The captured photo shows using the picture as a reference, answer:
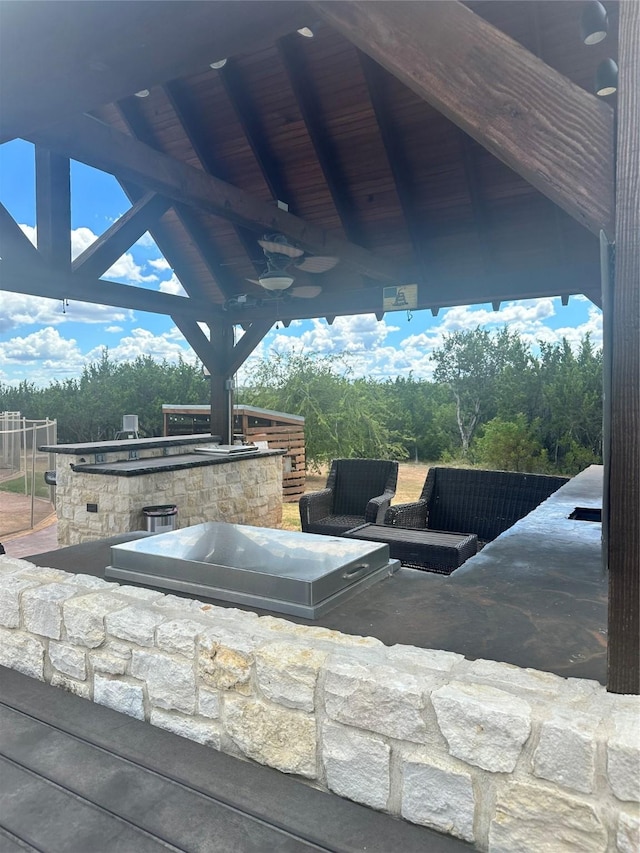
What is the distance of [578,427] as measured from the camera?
35.8 ft

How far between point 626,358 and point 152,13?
64.3 inches

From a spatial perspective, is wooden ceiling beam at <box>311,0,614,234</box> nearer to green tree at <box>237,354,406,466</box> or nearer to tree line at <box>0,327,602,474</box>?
tree line at <box>0,327,602,474</box>

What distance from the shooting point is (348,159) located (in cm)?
489

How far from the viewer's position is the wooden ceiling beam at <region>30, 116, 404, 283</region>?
319 centimetres

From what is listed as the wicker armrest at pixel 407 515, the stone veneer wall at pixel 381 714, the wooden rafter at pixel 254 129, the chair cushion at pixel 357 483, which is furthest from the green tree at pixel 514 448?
the stone veneer wall at pixel 381 714

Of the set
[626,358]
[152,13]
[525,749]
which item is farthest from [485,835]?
[152,13]

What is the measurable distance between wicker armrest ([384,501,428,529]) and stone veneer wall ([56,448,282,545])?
2183mm

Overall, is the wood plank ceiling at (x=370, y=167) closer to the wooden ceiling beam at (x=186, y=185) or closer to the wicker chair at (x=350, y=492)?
the wooden ceiling beam at (x=186, y=185)

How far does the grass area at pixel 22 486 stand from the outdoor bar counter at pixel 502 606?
22.0 ft

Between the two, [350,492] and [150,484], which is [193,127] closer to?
[150,484]

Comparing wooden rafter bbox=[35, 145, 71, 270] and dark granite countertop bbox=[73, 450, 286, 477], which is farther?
dark granite countertop bbox=[73, 450, 286, 477]

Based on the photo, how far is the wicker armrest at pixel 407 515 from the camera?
420 cm

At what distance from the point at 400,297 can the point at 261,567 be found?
176 inches

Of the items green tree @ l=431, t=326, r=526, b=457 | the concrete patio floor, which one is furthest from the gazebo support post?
green tree @ l=431, t=326, r=526, b=457
